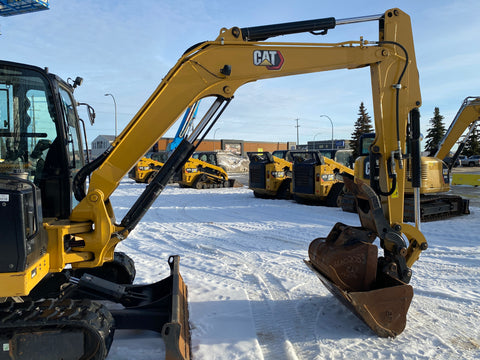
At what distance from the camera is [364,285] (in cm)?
393

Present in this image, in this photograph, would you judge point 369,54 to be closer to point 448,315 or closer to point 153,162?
point 448,315

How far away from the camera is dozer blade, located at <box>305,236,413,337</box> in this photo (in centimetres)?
359

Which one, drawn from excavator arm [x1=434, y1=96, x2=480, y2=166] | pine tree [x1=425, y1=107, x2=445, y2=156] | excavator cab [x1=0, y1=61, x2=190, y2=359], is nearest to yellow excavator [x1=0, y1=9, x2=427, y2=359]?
excavator cab [x1=0, y1=61, x2=190, y2=359]

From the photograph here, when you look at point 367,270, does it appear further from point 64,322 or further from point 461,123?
point 461,123

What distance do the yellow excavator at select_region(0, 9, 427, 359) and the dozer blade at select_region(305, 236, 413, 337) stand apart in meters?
0.01

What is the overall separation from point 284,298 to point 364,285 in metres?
1.11

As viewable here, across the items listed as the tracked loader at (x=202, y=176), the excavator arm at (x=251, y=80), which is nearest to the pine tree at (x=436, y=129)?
the tracked loader at (x=202, y=176)

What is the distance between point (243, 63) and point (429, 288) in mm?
3719

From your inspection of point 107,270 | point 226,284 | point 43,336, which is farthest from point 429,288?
point 43,336

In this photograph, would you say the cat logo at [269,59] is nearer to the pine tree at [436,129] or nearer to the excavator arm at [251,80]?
the excavator arm at [251,80]

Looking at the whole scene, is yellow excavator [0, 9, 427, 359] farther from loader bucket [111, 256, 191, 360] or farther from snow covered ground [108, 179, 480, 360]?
snow covered ground [108, 179, 480, 360]

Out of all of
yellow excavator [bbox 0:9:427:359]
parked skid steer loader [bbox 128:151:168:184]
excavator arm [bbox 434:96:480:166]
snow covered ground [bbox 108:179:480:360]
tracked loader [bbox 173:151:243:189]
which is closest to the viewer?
yellow excavator [bbox 0:9:427:359]

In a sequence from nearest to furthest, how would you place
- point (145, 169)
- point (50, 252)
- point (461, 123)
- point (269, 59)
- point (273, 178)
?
point (50, 252) → point (269, 59) → point (461, 123) → point (273, 178) → point (145, 169)

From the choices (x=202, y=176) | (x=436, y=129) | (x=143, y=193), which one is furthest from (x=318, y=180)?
(x=436, y=129)
